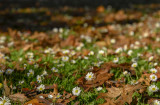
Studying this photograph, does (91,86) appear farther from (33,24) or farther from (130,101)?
(33,24)

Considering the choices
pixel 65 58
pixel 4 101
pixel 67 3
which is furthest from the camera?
pixel 67 3

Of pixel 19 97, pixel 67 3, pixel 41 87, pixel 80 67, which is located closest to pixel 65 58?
pixel 80 67

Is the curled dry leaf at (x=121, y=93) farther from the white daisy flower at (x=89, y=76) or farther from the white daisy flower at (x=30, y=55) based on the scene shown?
the white daisy flower at (x=30, y=55)

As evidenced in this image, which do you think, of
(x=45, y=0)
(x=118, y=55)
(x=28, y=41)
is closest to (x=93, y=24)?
(x=28, y=41)

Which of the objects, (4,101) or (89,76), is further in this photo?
(89,76)

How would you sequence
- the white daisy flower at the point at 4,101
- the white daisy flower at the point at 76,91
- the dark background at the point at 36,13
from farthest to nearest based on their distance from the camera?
the dark background at the point at 36,13 < the white daisy flower at the point at 76,91 < the white daisy flower at the point at 4,101

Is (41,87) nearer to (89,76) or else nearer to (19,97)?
(19,97)

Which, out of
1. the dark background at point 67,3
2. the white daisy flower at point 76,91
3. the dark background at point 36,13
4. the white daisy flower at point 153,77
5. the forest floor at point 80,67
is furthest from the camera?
the dark background at point 67,3

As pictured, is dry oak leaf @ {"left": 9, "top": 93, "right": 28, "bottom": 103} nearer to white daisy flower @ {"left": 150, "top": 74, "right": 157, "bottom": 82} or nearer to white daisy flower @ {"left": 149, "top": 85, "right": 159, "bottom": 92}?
white daisy flower @ {"left": 149, "top": 85, "right": 159, "bottom": 92}

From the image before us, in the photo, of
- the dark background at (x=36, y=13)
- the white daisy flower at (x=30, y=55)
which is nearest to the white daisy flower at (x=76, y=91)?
the white daisy flower at (x=30, y=55)

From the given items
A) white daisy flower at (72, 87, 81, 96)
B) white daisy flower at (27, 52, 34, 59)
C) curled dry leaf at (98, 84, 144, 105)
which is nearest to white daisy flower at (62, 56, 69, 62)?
white daisy flower at (27, 52, 34, 59)

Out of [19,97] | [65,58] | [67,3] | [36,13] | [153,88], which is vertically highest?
[67,3]
